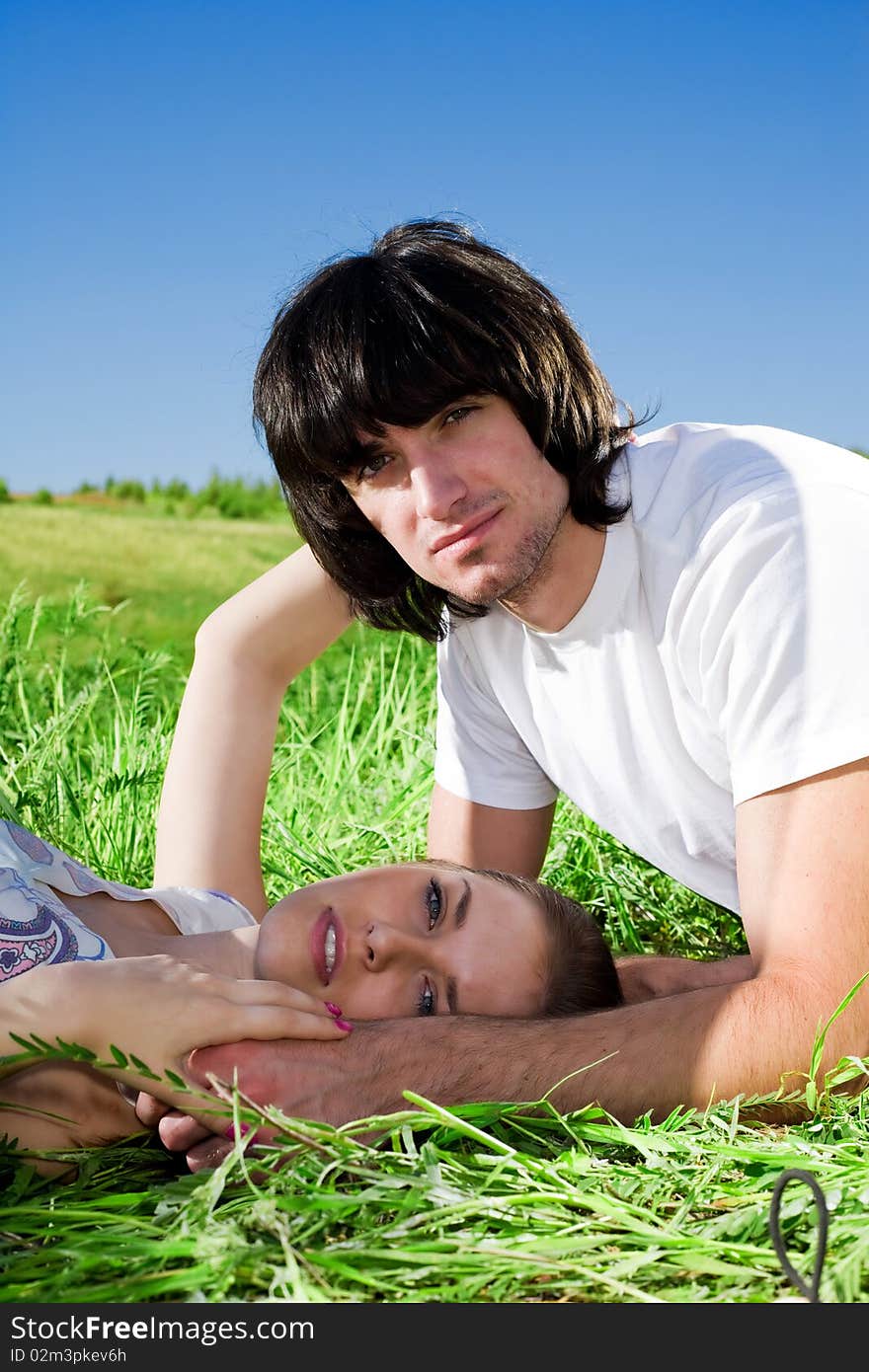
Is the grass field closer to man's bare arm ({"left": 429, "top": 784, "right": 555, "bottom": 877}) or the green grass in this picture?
man's bare arm ({"left": 429, "top": 784, "right": 555, "bottom": 877})

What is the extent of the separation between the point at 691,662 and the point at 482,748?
2.65 feet

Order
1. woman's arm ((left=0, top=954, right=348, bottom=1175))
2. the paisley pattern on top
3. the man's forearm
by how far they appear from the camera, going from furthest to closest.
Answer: the paisley pattern on top < the man's forearm < woman's arm ((left=0, top=954, right=348, bottom=1175))

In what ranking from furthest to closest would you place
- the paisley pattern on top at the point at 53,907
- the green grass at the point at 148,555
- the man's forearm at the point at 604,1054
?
1. the green grass at the point at 148,555
2. the paisley pattern on top at the point at 53,907
3. the man's forearm at the point at 604,1054

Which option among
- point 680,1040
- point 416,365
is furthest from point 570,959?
point 416,365

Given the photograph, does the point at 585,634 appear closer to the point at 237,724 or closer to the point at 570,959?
the point at 570,959

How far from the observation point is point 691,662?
2.15 m

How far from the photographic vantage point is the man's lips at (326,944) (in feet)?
6.26

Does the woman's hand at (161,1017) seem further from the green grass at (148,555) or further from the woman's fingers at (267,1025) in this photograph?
the green grass at (148,555)

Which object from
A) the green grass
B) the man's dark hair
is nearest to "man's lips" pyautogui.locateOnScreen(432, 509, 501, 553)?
the man's dark hair

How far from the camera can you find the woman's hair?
202 centimetres

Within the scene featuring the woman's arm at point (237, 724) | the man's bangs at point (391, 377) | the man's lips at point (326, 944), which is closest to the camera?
the man's lips at point (326, 944)

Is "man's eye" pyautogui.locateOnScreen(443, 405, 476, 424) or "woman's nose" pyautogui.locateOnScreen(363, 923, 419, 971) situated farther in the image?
"man's eye" pyautogui.locateOnScreen(443, 405, 476, 424)

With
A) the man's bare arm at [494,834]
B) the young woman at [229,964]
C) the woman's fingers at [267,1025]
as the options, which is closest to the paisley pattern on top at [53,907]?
the young woman at [229,964]
